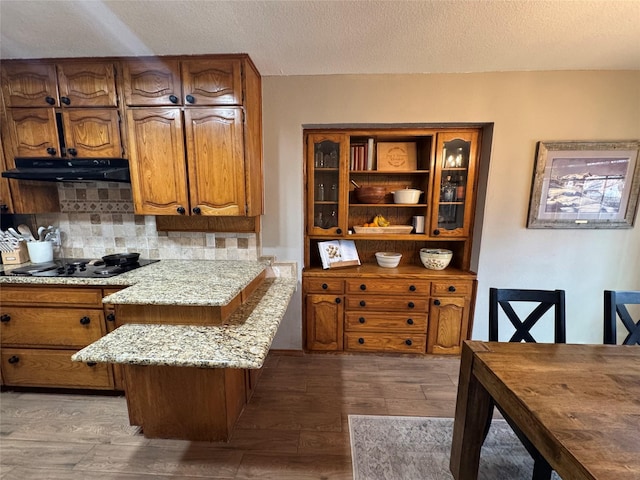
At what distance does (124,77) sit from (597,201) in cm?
379

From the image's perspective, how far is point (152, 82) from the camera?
71.6 inches

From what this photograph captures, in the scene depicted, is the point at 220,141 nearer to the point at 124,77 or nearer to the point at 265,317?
the point at 124,77

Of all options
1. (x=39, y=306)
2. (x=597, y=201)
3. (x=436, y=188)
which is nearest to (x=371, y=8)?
(x=436, y=188)

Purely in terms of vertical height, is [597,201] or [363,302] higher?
[597,201]

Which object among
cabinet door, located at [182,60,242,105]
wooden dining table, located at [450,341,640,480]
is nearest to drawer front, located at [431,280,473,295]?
wooden dining table, located at [450,341,640,480]

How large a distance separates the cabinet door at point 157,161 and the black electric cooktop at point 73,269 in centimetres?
46

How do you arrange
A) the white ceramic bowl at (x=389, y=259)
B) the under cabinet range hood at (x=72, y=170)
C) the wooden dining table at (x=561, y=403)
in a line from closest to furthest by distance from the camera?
the wooden dining table at (x=561, y=403) < the under cabinet range hood at (x=72, y=170) < the white ceramic bowl at (x=389, y=259)

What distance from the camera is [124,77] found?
1820 millimetres

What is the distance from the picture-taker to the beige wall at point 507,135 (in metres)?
1.99

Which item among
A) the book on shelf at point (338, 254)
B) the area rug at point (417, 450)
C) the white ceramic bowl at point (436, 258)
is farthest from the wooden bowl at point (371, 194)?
the area rug at point (417, 450)

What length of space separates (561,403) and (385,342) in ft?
4.99

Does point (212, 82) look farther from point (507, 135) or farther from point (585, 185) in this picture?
point (585, 185)

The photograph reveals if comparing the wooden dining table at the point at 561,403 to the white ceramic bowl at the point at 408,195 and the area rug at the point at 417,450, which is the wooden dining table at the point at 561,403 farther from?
the white ceramic bowl at the point at 408,195

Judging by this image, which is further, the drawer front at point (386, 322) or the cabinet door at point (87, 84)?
the drawer front at point (386, 322)
